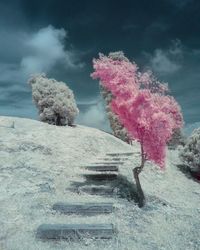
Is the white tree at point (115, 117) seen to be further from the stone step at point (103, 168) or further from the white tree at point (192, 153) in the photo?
the stone step at point (103, 168)

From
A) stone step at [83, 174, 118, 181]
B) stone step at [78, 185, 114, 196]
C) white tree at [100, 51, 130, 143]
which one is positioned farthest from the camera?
white tree at [100, 51, 130, 143]

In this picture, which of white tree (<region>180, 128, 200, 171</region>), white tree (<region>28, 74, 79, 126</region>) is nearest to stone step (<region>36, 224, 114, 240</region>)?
white tree (<region>180, 128, 200, 171</region>)

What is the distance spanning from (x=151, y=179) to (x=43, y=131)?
23.4 feet

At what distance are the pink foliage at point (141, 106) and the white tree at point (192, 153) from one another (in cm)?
748

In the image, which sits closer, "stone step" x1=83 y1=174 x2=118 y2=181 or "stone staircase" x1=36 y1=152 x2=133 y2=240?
"stone staircase" x1=36 y1=152 x2=133 y2=240

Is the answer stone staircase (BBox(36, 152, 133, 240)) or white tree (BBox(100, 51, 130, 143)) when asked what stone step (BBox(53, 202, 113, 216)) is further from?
white tree (BBox(100, 51, 130, 143))

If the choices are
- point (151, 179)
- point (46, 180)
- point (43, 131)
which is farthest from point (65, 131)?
point (46, 180)

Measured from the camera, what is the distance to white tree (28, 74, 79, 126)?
28422mm

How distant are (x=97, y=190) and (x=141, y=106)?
3.52 m

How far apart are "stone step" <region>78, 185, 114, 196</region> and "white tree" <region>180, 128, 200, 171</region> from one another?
804 cm

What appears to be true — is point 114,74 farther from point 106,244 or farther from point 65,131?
point 65,131

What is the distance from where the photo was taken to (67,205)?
41.4ft

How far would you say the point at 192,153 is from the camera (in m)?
21.8

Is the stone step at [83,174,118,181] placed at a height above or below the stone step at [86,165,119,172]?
below
